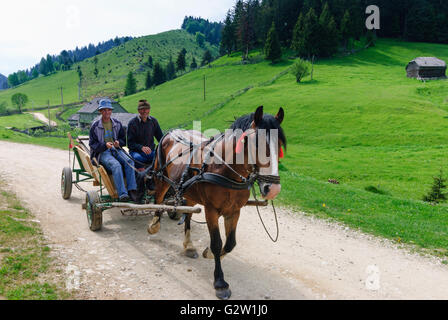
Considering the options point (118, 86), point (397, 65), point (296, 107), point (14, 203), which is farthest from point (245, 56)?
point (14, 203)

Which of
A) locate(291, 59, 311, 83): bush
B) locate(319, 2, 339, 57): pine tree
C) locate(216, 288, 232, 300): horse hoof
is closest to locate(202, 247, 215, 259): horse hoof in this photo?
locate(216, 288, 232, 300): horse hoof

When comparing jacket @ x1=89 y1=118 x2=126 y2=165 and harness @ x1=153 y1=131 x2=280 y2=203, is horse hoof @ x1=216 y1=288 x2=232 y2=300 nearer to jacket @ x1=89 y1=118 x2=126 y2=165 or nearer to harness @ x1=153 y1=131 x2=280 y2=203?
harness @ x1=153 y1=131 x2=280 y2=203

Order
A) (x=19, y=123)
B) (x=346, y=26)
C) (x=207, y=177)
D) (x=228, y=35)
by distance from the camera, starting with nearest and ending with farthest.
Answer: (x=207, y=177)
(x=19, y=123)
(x=346, y=26)
(x=228, y=35)

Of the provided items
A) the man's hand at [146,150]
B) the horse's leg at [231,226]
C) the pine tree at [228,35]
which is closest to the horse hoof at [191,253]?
the horse's leg at [231,226]

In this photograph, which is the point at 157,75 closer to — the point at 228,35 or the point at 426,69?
the point at 228,35

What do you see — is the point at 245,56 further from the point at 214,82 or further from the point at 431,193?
the point at 431,193

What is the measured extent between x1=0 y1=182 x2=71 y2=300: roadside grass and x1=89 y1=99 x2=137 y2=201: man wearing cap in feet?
6.40

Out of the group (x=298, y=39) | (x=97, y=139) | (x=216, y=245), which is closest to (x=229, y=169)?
(x=216, y=245)

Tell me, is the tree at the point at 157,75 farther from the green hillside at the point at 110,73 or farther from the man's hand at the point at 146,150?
the man's hand at the point at 146,150

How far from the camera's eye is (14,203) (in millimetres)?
8742

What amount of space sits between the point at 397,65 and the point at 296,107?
38722 millimetres

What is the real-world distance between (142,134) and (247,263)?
400cm

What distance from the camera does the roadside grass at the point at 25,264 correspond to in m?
4.64

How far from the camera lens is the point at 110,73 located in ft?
443
